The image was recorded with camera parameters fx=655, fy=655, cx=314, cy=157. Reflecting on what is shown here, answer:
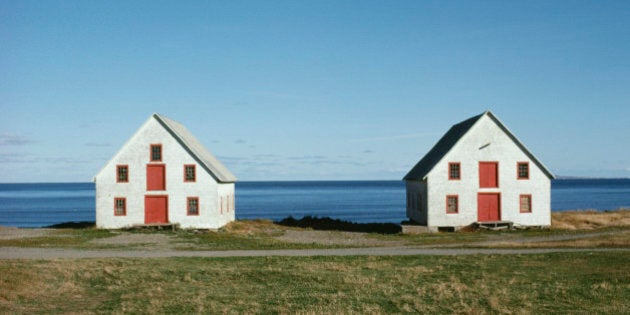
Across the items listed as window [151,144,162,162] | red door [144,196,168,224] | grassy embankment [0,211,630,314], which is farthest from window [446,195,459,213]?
window [151,144,162,162]

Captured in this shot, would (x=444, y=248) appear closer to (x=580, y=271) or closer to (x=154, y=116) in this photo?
(x=580, y=271)

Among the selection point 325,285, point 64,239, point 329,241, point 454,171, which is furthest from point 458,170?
point 325,285

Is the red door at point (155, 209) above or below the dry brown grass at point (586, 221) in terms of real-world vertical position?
above

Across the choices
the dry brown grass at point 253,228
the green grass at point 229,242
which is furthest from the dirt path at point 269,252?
the dry brown grass at point 253,228

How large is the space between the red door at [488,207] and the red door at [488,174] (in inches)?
30.8

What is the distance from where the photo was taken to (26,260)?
2772 centimetres

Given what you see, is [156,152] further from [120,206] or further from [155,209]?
[120,206]

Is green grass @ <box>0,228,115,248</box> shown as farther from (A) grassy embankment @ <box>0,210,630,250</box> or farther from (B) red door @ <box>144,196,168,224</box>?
(B) red door @ <box>144,196,168,224</box>

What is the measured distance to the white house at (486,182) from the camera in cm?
4622

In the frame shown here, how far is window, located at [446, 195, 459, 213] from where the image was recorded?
46188 mm

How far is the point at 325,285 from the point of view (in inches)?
845

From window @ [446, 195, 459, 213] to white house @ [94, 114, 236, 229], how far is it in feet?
54.2

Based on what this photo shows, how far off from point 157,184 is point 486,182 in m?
23.6

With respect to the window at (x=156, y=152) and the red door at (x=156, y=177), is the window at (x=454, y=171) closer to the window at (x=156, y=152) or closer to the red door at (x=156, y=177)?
the red door at (x=156, y=177)
